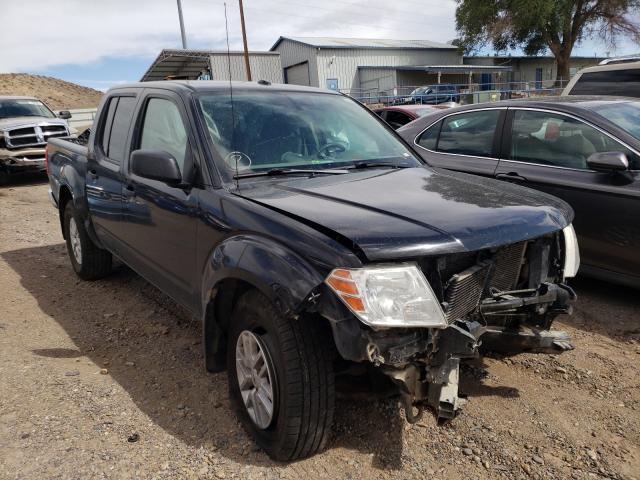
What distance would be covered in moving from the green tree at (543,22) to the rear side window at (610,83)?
3190 centimetres

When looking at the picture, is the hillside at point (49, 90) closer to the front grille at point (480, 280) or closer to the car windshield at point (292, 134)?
the car windshield at point (292, 134)

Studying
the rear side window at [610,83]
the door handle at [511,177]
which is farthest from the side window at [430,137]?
the rear side window at [610,83]

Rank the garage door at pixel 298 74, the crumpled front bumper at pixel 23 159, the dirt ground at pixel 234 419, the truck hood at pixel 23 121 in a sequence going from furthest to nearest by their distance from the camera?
the garage door at pixel 298 74
the truck hood at pixel 23 121
the crumpled front bumper at pixel 23 159
the dirt ground at pixel 234 419

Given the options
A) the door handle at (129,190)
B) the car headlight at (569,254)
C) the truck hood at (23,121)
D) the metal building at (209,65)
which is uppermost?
the metal building at (209,65)

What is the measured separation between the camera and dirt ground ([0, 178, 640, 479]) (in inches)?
99.9

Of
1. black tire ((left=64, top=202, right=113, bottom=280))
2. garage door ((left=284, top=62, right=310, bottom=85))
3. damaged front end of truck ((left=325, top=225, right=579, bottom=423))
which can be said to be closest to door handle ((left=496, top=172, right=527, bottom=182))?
damaged front end of truck ((left=325, top=225, right=579, bottom=423))

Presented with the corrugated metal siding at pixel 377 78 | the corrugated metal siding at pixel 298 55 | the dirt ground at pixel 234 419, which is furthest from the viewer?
the corrugated metal siding at pixel 377 78

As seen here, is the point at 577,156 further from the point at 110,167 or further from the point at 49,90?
the point at 49,90

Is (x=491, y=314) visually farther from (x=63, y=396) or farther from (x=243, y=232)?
(x=63, y=396)

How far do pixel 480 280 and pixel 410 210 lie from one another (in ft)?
1.45

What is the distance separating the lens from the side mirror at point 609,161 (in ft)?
12.8

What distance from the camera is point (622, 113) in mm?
4512

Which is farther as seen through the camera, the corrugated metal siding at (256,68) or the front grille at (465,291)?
the corrugated metal siding at (256,68)

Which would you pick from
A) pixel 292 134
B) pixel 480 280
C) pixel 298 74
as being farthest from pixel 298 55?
pixel 480 280
